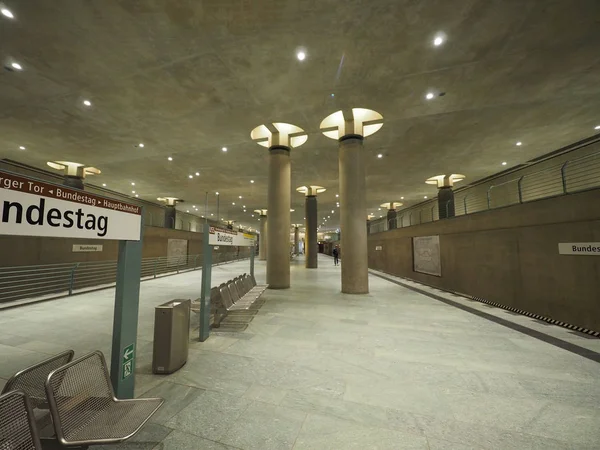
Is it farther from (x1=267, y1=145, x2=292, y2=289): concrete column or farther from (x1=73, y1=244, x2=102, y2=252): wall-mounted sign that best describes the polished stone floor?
(x1=73, y1=244, x2=102, y2=252): wall-mounted sign

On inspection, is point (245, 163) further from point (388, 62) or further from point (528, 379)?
point (528, 379)

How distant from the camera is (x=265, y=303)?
25.2 ft

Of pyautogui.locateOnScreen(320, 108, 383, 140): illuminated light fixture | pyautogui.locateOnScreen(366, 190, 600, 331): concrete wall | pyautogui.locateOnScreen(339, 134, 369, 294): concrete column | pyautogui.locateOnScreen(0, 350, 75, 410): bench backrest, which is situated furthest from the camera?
pyautogui.locateOnScreen(320, 108, 383, 140): illuminated light fixture

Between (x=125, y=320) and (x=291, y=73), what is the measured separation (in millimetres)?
7239

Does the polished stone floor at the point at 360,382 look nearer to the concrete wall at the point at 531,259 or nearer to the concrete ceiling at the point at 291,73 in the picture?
the concrete wall at the point at 531,259

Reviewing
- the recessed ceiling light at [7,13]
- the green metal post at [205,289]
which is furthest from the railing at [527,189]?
the recessed ceiling light at [7,13]

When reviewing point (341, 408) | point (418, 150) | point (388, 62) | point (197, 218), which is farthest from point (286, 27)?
point (197, 218)

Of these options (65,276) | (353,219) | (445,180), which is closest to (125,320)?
(353,219)

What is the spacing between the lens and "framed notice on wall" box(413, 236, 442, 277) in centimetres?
1097

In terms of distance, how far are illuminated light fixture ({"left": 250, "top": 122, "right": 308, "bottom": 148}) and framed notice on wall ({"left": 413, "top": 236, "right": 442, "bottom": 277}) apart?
24.5 feet

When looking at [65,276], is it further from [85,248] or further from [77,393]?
[77,393]

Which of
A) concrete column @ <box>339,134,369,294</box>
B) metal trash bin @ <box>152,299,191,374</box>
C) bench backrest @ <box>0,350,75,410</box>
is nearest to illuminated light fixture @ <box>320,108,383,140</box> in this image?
concrete column @ <box>339,134,369,294</box>

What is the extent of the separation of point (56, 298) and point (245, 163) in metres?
10.5

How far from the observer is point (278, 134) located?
444 inches
